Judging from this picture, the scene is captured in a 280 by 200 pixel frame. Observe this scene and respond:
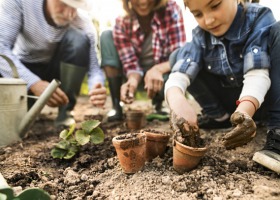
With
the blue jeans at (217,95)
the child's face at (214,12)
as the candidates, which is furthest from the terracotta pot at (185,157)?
the child's face at (214,12)

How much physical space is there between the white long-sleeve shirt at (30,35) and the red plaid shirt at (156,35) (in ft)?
1.06

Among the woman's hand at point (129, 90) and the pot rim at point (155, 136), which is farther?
the woman's hand at point (129, 90)

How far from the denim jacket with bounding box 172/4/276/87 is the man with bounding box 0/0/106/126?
0.87 meters

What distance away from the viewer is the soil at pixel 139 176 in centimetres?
127

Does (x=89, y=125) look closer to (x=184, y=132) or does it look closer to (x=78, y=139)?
(x=78, y=139)

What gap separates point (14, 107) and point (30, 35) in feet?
3.19

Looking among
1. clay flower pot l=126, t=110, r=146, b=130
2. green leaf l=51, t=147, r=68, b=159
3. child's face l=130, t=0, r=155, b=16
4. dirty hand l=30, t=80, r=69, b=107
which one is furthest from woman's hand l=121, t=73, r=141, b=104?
green leaf l=51, t=147, r=68, b=159

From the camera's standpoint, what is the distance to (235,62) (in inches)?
77.4

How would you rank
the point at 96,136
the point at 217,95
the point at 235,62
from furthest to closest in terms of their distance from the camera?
the point at 217,95 < the point at 235,62 < the point at 96,136

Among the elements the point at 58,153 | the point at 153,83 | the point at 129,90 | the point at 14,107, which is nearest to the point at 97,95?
the point at 129,90

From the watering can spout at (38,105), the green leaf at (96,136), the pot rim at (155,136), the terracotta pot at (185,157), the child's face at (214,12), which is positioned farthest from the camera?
the watering can spout at (38,105)

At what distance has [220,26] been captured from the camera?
1836 millimetres

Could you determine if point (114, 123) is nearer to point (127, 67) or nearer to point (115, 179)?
point (127, 67)

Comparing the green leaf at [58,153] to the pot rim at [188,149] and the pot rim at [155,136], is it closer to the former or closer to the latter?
the pot rim at [155,136]
